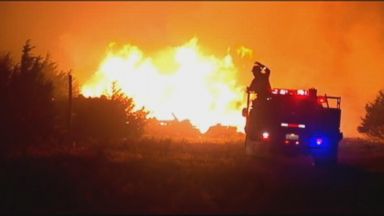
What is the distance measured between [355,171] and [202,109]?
109 feet

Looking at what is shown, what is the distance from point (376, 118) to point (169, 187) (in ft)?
127

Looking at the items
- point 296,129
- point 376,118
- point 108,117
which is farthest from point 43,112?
point 376,118

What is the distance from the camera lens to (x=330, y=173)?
19688 mm

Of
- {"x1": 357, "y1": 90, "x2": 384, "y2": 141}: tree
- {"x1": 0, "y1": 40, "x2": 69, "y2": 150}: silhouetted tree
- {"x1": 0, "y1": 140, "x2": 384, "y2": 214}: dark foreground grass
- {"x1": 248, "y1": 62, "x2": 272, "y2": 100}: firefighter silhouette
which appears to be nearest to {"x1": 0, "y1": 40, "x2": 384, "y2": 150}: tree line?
{"x1": 0, "y1": 40, "x2": 69, "y2": 150}: silhouetted tree

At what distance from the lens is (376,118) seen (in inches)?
1984

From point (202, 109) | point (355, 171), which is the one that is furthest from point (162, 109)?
point (355, 171)

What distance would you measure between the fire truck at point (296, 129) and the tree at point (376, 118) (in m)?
27.5

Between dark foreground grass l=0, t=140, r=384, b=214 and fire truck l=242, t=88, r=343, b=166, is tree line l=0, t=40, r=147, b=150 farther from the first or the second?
fire truck l=242, t=88, r=343, b=166

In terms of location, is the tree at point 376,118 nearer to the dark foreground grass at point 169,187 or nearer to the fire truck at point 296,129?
the fire truck at point 296,129

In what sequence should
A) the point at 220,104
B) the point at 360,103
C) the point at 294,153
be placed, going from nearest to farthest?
the point at 294,153 < the point at 220,104 < the point at 360,103

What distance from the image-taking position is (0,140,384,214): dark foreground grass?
14016 mm

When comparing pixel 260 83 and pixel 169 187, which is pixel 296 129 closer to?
pixel 260 83

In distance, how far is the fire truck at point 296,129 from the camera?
21469mm

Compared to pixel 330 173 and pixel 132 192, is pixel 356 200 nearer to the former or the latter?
pixel 330 173
